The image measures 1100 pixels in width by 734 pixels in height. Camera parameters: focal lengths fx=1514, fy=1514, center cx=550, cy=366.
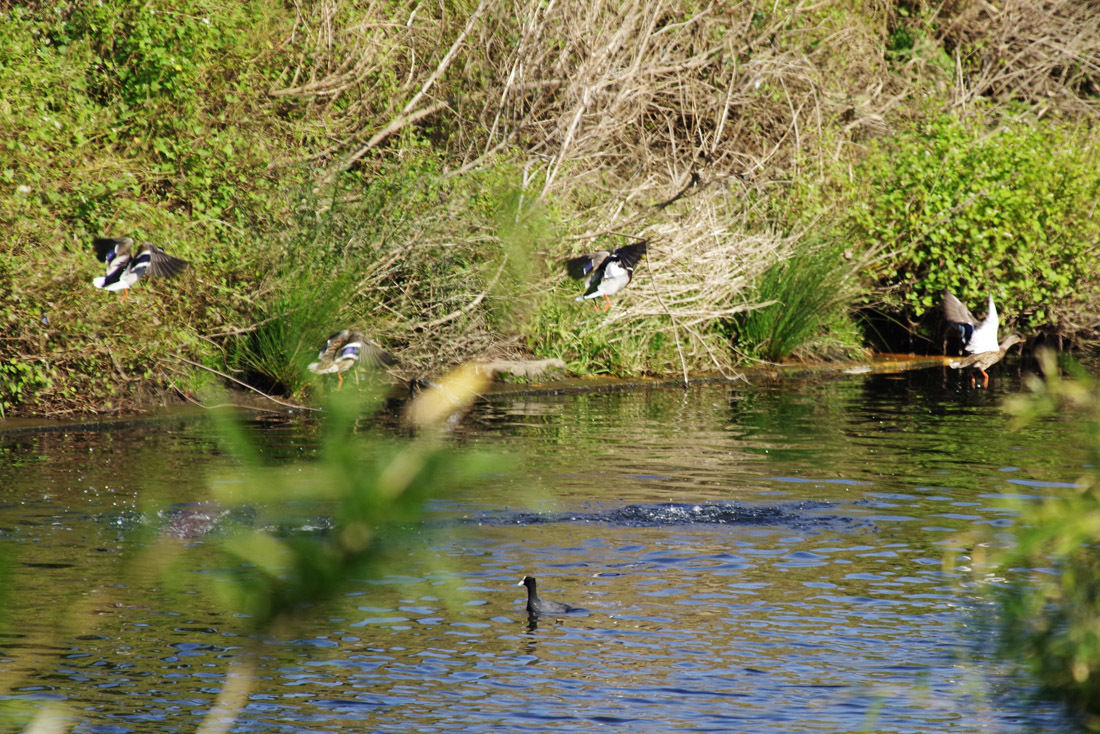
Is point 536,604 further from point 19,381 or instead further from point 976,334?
point 976,334

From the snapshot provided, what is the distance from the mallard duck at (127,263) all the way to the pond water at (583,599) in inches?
60.2

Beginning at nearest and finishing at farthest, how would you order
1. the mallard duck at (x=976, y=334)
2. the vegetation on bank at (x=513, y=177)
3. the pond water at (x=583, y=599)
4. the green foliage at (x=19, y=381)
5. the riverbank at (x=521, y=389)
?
the pond water at (x=583, y=599) → the green foliage at (x=19, y=381) → the riverbank at (x=521, y=389) → the vegetation on bank at (x=513, y=177) → the mallard duck at (x=976, y=334)

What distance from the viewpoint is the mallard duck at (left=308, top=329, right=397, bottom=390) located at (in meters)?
13.8

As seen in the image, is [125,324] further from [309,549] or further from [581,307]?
[309,549]

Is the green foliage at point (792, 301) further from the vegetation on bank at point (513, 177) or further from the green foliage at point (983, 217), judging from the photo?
the green foliage at point (983, 217)

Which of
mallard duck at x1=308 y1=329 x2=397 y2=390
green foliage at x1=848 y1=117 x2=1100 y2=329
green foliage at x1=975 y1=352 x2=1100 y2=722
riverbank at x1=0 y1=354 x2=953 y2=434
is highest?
green foliage at x1=848 y1=117 x2=1100 y2=329

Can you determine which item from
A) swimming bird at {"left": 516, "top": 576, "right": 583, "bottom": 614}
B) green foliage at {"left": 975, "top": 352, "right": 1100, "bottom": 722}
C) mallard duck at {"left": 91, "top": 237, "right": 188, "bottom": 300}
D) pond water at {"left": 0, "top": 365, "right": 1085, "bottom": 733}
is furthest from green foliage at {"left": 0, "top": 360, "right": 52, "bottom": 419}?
green foliage at {"left": 975, "top": 352, "right": 1100, "bottom": 722}

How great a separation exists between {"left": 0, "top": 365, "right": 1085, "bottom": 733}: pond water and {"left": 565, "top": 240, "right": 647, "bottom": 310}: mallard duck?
7.38 ft

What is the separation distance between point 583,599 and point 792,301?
12602 millimetres

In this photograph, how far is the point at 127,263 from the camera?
45.6 feet

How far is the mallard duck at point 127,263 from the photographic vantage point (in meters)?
13.9

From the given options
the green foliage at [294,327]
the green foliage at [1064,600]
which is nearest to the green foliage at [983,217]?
the green foliage at [294,327]

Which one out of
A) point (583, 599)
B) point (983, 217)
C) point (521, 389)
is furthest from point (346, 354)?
point (983, 217)

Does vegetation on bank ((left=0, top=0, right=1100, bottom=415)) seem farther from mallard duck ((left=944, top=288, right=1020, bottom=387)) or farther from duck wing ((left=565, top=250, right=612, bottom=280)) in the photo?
mallard duck ((left=944, top=288, right=1020, bottom=387))
